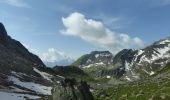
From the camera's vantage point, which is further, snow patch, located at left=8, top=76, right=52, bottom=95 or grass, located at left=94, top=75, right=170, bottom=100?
snow patch, located at left=8, top=76, right=52, bottom=95

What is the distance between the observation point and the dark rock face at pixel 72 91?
34594 mm

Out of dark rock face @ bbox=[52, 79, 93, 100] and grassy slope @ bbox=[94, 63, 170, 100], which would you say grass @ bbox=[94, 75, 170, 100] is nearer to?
grassy slope @ bbox=[94, 63, 170, 100]

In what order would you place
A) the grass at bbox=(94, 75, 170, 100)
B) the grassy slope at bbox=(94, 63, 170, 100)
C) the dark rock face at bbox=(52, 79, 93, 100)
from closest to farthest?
the grass at bbox=(94, 75, 170, 100), the grassy slope at bbox=(94, 63, 170, 100), the dark rock face at bbox=(52, 79, 93, 100)

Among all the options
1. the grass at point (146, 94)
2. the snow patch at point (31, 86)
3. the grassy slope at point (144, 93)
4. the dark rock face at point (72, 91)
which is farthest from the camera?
the snow patch at point (31, 86)

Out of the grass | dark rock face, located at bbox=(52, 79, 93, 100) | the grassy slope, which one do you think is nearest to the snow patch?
the grassy slope

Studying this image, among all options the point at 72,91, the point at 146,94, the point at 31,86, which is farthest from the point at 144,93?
the point at 31,86

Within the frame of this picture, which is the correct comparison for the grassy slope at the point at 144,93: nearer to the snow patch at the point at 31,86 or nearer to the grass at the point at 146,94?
the grass at the point at 146,94

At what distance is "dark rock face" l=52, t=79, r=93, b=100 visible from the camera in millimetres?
34594

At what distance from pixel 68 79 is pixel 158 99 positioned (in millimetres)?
9166

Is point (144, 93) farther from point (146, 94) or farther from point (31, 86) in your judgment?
point (31, 86)

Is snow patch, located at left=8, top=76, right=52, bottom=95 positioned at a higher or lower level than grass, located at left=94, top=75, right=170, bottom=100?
higher

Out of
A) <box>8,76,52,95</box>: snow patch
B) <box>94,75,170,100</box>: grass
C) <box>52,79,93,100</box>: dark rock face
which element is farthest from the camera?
<box>8,76,52,95</box>: snow patch

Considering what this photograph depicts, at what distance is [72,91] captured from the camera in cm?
3453

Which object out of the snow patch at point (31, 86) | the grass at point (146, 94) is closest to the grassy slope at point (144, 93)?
the grass at point (146, 94)
